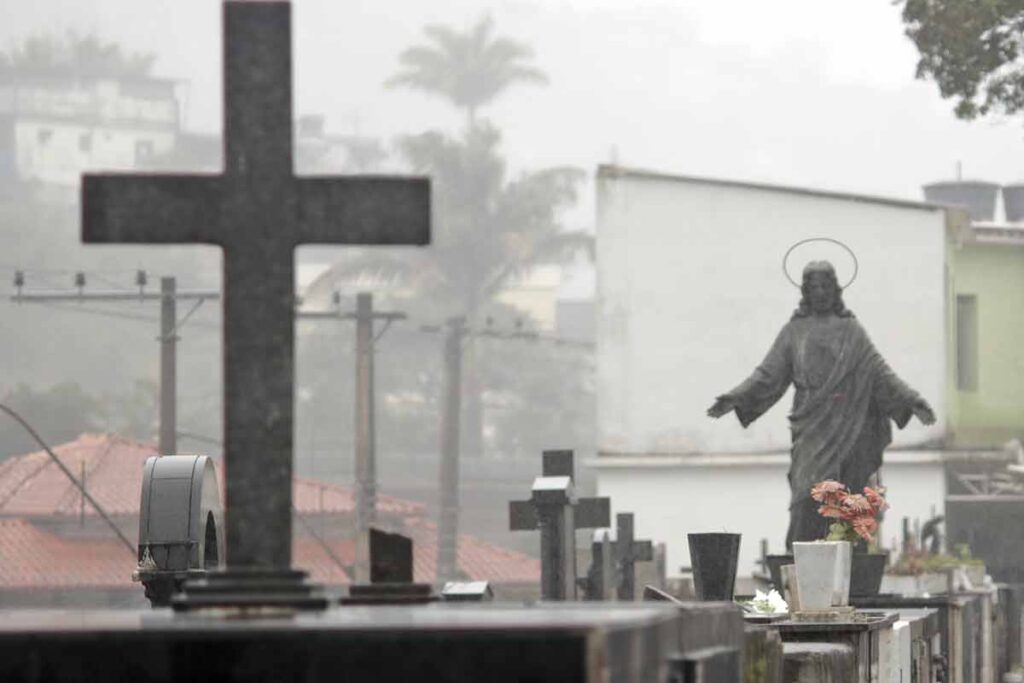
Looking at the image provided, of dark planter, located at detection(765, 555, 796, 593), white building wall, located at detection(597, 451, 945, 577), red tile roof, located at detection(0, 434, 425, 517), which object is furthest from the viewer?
red tile roof, located at detection(0, 434, 425, 517)

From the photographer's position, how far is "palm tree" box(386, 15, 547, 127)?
312 feet

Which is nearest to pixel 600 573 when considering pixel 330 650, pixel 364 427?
pixel 330 650

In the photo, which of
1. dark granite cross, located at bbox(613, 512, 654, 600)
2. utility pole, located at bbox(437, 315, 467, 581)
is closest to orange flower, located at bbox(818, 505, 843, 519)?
dark granite cross, located at bbox(613, 512, 654, 600)

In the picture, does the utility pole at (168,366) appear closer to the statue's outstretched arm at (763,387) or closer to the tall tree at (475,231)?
the statue's outstretched arm at (763,387)

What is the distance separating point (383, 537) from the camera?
8.44 meters

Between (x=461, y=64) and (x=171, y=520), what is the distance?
8429cm

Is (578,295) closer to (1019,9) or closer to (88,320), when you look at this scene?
(88,320)

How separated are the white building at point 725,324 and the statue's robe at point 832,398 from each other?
A: 2877 cm

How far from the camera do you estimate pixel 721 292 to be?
50969mm

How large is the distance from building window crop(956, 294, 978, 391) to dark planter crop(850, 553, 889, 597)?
33465 mm

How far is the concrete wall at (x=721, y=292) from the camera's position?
166 feet

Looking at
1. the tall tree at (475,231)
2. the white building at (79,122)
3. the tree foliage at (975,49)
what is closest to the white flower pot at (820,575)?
the tree foliage at (975,49)

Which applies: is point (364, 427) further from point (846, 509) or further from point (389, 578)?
point (389, 578)

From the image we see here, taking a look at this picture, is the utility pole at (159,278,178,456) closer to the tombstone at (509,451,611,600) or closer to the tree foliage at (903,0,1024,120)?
the tree foliage at (903,0,1024,120)
